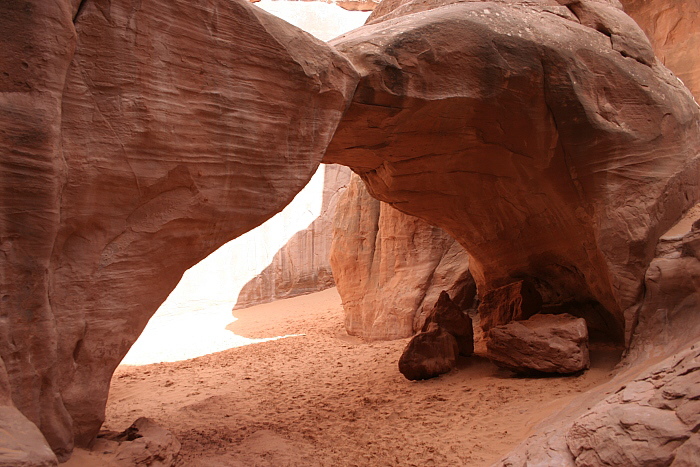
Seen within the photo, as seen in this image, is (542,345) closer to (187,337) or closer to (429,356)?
(429,356)

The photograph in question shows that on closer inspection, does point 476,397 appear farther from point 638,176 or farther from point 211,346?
point 211,346

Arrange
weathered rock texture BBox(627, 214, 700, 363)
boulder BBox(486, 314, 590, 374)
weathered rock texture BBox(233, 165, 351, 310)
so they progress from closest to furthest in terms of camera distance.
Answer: weathered rock texture BBox(627, 214, 700, 363) < boulder BBox(486, 314, 590, 374) < weathered rock texture BBox(233, 165, 351, 310)

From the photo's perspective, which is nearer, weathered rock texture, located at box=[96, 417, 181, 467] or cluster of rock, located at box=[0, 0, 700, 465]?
cluster of rock, located at box=[0, 0, 700, 465]

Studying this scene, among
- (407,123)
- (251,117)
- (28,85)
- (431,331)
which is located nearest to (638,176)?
(407,123)

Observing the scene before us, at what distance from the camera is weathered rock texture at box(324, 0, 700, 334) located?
480cm

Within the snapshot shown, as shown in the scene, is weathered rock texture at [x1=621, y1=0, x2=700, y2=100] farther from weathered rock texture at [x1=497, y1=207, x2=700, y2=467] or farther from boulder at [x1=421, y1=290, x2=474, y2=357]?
weathered rock texture at [x1=497, y1=207, x2=700, y2=467]

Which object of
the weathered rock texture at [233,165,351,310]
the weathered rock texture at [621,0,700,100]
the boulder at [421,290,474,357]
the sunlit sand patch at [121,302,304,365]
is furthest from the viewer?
the weathered rock texture at [233,165,351,310]

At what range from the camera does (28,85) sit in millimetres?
3047

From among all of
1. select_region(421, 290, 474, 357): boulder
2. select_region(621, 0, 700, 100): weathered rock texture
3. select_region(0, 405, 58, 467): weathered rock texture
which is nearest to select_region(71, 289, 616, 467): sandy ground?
select_region(421, 290, 474, 357): boulder

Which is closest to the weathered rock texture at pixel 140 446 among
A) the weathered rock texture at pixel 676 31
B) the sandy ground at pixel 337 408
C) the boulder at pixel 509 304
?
the sandy ground at pixel 337 408

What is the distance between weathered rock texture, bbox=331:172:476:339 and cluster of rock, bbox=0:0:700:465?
61.7 inches

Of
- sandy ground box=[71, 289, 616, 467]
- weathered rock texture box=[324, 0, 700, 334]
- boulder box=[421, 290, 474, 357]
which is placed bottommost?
sandy ground box=[71, 289, 616, 467]

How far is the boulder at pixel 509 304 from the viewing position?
267 inches

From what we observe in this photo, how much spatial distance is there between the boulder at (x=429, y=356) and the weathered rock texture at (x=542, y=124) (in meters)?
1.55
